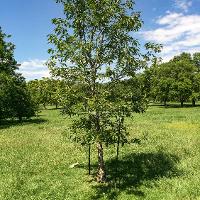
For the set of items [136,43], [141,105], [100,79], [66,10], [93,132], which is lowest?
[93,132]

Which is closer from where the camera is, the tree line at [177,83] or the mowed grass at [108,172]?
the mowed grass at [108,172]

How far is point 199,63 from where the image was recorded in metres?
120

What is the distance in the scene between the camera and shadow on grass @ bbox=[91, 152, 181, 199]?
17.6 metres

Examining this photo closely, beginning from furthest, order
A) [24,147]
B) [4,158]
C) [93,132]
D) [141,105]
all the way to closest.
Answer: [24,147] → [4,158] → [141,105] → [93,132]

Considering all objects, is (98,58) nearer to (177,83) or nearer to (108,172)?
(108,172)

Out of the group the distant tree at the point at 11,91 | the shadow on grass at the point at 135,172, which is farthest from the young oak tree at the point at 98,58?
the distant tree at the point at 11,91

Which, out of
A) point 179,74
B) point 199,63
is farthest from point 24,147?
point 199,63

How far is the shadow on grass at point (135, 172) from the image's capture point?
17.6m

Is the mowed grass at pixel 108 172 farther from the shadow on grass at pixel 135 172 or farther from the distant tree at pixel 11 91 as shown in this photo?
the distant tree at pixel 11 91

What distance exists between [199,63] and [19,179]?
108 m

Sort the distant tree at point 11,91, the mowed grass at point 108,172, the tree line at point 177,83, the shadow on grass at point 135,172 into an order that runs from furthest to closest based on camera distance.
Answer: the tree line at point 177,83, the distant tree at point 11,91, the shadow on grass at point 135,172, the mowed grass at point 108,172

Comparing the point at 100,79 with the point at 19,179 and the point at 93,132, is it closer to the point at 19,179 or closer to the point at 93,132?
the point at 93,132

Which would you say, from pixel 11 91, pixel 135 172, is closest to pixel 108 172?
pixel 135 172

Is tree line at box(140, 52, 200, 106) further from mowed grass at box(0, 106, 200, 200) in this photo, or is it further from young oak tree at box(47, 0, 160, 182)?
young oak tree at box(47, 0, 160, 182)
